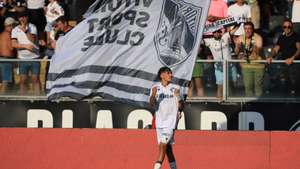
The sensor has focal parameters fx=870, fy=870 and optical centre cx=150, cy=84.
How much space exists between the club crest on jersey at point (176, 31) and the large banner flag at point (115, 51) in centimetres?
Result: 2

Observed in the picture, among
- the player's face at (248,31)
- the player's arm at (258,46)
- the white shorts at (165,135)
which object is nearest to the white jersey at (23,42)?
the white shorts at (165,135)

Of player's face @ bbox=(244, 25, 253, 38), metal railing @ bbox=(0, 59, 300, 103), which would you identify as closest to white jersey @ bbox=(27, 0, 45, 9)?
metal railing @ bbox=(0, 59, 300, 103)

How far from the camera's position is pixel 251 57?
16.2 m

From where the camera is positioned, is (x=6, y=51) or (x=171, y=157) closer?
(x=171, y=157)

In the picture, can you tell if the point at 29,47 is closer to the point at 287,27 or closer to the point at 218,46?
the point at 218,46

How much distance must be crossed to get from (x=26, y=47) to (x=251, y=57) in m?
4.40

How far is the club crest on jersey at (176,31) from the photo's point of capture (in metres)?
15.4

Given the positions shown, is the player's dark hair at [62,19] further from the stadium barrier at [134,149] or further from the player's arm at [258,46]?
the player's arm at [258,46]

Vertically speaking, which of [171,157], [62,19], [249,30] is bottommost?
[171,157]

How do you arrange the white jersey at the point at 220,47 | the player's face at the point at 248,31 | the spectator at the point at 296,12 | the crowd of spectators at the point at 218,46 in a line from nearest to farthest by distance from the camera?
the crowd of spectators at the point at 218,46 → the player's face at the point at 248,31 → the white jersey at the point at 220,47 → the spectator at the point at 296,12

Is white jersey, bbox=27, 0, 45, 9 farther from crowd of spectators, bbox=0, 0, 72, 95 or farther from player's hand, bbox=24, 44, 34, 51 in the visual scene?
player's hand, bbox=24, 44, 34, 51

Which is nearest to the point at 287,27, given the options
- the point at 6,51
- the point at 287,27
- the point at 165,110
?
the point at 287,27

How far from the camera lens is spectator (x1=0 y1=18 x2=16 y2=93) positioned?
16.8m

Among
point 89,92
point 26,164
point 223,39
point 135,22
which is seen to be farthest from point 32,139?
point 223,39
